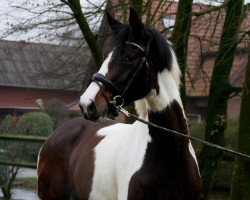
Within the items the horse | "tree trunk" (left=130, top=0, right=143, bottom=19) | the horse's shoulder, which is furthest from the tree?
the horse

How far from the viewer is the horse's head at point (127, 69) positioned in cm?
393

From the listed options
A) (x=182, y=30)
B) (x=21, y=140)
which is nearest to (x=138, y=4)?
(x=182, y=30)

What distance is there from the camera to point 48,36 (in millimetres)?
10219

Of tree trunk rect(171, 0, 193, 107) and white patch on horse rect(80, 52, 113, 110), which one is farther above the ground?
white patch on horse rect(80, 52, 113, 110)

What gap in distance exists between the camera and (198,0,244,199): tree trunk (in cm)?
873

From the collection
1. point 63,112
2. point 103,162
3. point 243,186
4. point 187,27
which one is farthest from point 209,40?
point 63,112

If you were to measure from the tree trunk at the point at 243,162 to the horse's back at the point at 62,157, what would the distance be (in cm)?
170

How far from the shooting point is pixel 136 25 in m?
4.19

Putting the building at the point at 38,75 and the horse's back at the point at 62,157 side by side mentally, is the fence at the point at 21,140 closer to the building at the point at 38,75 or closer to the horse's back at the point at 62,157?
the building at the point at 38,75

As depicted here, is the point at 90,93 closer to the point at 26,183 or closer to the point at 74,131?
the point at 74,131

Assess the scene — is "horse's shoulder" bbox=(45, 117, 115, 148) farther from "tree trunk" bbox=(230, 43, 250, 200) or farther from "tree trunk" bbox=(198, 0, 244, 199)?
"tree trunk" bbox=(198, 0, 244, 199)

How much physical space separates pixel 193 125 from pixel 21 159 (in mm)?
3967

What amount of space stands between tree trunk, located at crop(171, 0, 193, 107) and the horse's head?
3895 mm

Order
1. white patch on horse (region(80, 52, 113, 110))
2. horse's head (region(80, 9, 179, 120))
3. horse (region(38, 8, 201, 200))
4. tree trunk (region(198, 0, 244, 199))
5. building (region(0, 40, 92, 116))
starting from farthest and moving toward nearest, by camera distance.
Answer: building (region(0, 40, 92, 116)) < tree trunk (region(198, 0, 244, 199)) < horse (region(38, 8, 201, 200)) < horse's head (region(80, 9, 179, 120)) < white patch on horse (region(80, 52, 113, 110))
